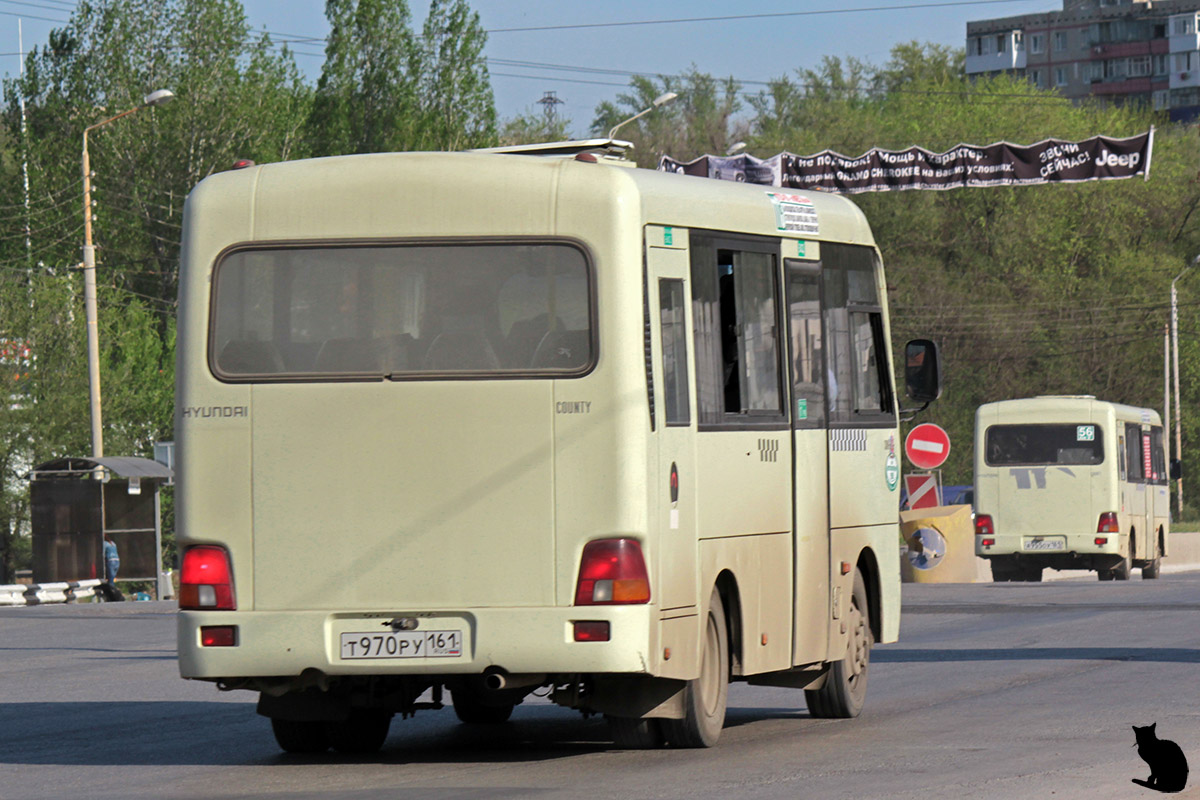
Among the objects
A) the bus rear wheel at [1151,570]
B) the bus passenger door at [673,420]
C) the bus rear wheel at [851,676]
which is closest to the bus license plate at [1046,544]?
the bus rear wheel at [1151,570]

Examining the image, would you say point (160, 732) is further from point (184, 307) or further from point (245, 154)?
point (245, 154)

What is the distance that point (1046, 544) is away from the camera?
3847 cm

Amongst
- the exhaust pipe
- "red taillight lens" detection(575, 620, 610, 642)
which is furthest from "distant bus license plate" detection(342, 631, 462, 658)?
"red taillight lens" detection(575, 620, 610, 642)

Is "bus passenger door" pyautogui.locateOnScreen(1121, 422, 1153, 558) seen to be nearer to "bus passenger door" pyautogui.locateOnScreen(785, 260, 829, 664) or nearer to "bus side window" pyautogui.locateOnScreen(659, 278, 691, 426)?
"bus passenger door" pyautogui.locateOnScreen(785, 260, 829, 664)

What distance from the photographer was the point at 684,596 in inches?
415

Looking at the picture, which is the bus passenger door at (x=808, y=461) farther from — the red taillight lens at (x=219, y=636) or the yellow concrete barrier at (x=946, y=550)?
the yellow concrete barrier at (x=946, y=550)

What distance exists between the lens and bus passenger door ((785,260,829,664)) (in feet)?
39.7

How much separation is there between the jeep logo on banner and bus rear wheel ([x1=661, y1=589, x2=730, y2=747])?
2599 centimetres

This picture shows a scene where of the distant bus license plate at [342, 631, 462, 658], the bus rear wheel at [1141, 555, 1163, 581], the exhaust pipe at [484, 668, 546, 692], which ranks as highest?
the distant bus license plate at [342, 631, 462, 658]

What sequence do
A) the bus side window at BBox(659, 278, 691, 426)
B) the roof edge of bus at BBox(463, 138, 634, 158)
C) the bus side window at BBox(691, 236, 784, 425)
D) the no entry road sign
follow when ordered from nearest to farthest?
the bus side window at BBox(659, 278, 691, 426) → the bus side window at BBox(691, 236, 784, 425) → the roof edge of bus at BBox(463, 138, 634, 158) → the no entry road sign

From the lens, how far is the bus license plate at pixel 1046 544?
125 feet

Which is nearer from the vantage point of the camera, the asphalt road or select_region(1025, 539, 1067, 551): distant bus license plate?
the asphalt road

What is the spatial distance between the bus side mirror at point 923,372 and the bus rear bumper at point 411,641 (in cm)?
376

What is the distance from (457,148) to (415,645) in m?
64.2
